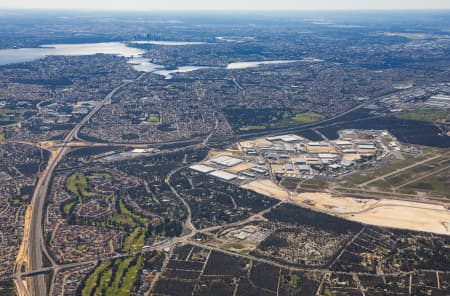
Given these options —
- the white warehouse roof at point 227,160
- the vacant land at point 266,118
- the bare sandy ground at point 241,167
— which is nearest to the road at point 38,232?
the white warehouse roof at point 227,160

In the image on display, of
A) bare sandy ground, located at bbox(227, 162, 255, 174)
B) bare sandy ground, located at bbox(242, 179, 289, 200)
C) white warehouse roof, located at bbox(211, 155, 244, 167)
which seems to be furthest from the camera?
white warehouse roof, located at bbox(211, 155, 244, 167)

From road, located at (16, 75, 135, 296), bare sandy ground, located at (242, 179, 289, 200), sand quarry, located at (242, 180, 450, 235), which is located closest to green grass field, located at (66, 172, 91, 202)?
road, located at (16, 75, 135, 296)

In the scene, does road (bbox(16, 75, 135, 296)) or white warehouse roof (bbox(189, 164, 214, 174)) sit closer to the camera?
road (bbox(16, 75, 135, 296))

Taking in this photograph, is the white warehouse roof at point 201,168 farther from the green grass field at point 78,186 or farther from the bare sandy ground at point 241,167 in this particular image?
the green grass field at point 78,186

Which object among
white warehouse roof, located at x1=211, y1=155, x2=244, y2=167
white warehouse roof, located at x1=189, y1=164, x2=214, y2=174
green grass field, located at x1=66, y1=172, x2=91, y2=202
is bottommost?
green grass field, located at x1=66, y1=172, x2=91, y2=202

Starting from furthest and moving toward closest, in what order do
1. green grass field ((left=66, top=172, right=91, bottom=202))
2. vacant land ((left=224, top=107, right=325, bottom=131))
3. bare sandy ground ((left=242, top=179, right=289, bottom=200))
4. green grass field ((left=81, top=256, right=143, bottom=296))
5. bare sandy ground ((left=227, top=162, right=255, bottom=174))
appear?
vacant land ((left=224, top=107, right=325, bottom=131)) → bare sandy ground ((left=227, top=162, right=255, bottom=174)) → green grass field ((left=66, top=172, right=91, bottom=202)) → bare sandy ground ((left=242, top=179, right=289, bottom=200)) → green grass field ((left=81, top=256, right=143, bottom=296))

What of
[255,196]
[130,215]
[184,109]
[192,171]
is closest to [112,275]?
[130,215]

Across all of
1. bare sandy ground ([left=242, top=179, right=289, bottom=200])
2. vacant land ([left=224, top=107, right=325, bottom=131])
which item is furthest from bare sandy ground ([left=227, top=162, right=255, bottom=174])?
vacant land ([left=224, top=107, right=325, bottom=131])

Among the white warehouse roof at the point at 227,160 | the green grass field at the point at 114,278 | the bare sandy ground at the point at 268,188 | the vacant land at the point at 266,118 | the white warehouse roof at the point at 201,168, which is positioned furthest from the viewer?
the vacant land at the point at 266,118

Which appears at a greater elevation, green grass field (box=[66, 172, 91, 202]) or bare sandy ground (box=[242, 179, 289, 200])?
bare sandy ground (box=[242, 179, 289, 200])

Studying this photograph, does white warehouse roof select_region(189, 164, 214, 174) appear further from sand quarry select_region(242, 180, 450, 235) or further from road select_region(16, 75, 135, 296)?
road select_region(16, 75, 135, 296)

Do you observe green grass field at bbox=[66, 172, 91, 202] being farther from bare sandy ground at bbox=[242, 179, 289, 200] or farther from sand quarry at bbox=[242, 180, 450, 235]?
sand quarry at bbox=[242, 180, 450, 235]
